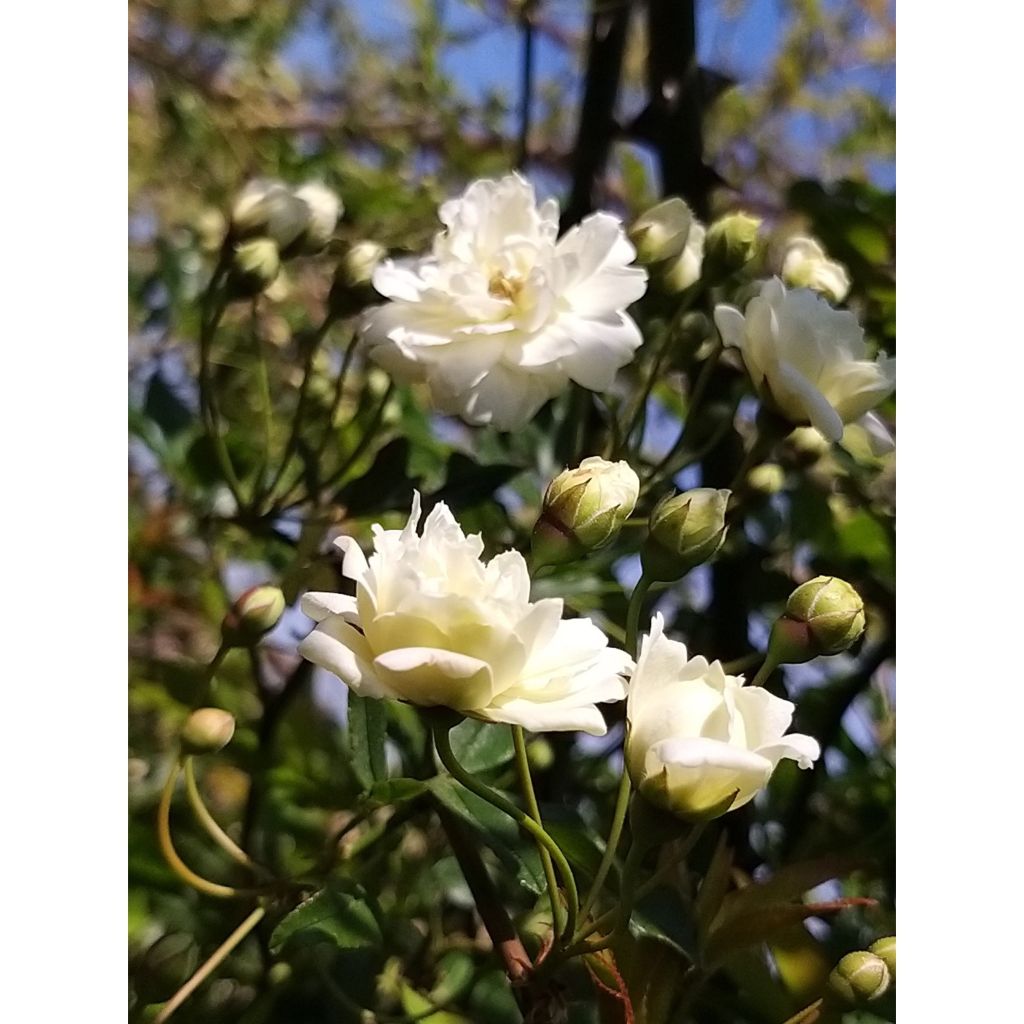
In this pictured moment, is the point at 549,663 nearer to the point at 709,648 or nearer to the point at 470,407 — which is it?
the point at 470,407

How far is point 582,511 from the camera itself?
349mm

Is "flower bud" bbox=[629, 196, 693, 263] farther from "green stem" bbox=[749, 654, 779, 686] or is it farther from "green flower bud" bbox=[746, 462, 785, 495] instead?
"green stem" bbox=[749, 654, 779, 686]

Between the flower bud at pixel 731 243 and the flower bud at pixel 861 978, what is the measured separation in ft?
0.98

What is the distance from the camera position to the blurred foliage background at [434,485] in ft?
1.58

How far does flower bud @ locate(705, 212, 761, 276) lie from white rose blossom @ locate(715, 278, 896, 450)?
1.7 inches

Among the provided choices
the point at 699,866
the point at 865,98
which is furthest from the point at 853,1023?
the point at 865,98

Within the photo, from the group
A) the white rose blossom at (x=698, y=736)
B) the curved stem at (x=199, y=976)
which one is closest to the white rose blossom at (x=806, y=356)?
the white rose blossom at (x=698, y=736)

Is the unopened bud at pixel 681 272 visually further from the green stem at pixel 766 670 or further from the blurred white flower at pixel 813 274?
the green stem at pixel 766 670

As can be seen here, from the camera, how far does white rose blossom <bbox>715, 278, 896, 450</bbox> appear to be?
0.45m

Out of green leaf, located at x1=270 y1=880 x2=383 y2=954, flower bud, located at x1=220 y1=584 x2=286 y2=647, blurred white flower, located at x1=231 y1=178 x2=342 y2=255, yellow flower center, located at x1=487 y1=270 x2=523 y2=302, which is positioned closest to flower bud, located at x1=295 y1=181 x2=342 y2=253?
blurred white flower, located at x1=231 y1=178 x2=342 y2=255

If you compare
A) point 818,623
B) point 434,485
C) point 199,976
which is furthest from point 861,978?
point 434,485

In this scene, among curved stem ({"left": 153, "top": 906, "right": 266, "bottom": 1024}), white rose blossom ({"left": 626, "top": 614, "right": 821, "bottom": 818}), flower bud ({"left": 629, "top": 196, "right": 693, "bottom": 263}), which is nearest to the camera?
white rose blossom ({"left": 626, "top": 614, "right": 821, "bottom": 818})

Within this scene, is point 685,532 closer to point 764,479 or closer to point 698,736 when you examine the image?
point 698,736

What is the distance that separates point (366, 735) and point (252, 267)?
0.79ft
